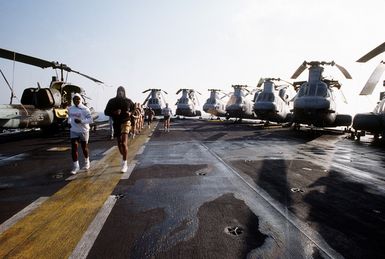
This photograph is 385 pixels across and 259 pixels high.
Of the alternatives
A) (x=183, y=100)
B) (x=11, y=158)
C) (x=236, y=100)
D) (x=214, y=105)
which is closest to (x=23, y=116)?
(x=11, y=158)

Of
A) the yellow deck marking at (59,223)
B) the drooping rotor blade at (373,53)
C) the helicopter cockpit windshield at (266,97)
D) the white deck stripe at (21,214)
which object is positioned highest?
the drooping rotor blade at (373,53)

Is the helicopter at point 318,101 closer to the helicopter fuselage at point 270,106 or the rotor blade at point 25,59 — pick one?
the helicopter fuselage at point 270,106

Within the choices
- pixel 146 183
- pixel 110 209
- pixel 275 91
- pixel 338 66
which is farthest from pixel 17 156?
pixel 275 91

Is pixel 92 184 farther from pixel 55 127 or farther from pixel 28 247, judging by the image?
pixel 55 127

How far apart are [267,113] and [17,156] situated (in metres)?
23.8

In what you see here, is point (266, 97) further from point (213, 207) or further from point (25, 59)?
point (213, 207)

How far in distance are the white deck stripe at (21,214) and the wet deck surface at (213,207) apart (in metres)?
0.07

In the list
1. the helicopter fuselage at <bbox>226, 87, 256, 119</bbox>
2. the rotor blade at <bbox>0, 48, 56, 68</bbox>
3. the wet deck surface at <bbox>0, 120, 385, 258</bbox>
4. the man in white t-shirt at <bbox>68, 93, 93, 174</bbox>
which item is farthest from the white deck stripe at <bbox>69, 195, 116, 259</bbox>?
the helicopter fuselage at <bbox>226, 87, 256, 119</bbox>

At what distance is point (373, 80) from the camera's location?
530 inches

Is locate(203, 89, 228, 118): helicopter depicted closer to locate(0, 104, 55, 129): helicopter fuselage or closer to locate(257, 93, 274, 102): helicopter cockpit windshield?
locate(257, 93, 274, 102): helicopter cockpit windshield

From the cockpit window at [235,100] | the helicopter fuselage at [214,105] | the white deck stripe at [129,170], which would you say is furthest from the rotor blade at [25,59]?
the helicopter fuselage at [214,105]

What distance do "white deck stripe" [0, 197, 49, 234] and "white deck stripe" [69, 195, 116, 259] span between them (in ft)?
3.35

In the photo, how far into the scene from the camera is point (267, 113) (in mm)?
29359

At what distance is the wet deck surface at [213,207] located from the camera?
3.30m
